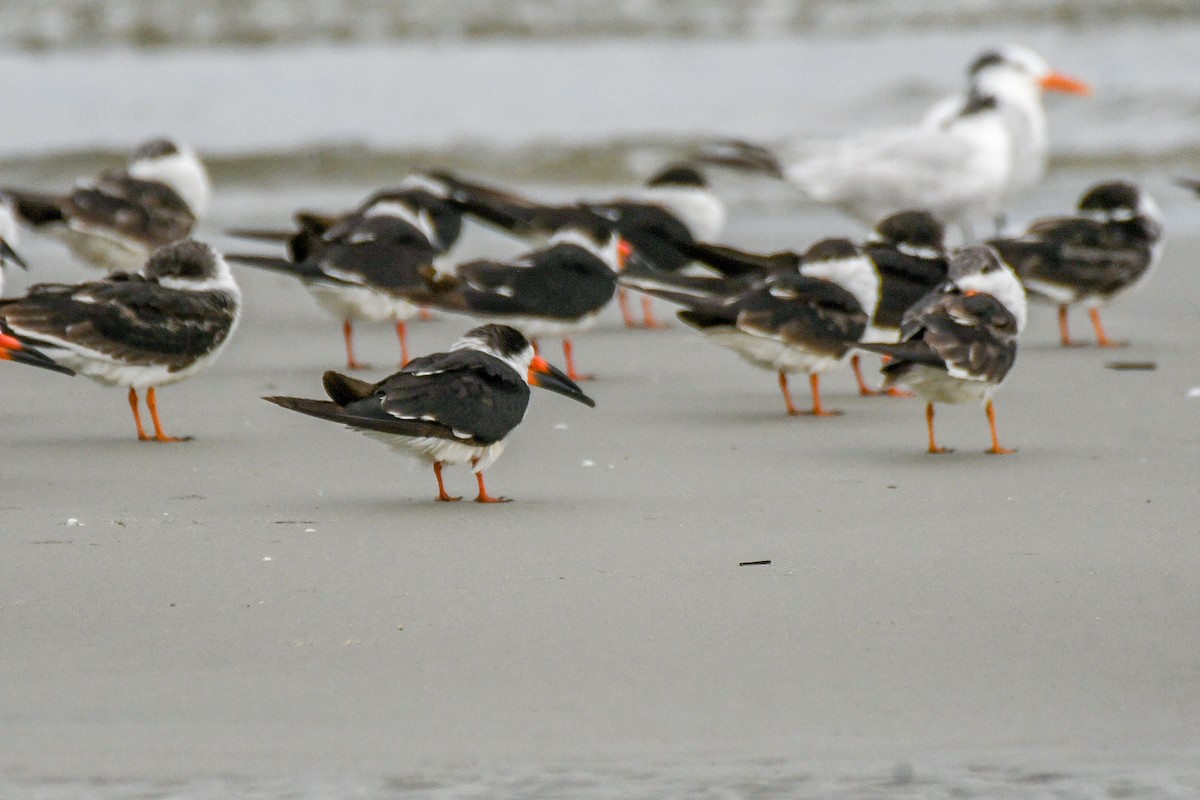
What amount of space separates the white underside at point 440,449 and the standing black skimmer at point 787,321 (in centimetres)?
123

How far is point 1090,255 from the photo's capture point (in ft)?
25.2

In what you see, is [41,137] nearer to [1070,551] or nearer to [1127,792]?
[1070,551]

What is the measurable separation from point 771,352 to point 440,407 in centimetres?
181

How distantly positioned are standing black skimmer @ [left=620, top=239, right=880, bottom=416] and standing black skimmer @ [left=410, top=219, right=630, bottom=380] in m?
0.71

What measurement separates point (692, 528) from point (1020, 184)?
7.86 m

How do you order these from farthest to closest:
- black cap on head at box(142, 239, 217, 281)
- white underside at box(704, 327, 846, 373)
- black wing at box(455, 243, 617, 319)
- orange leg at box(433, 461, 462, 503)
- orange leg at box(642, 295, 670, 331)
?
orange leg at box(642, 295, 670, 331)
black wing at box(455, 243, 617, 319)
white underside at box(704, 327, 846, 373)
black cap on head at box(142, 239, 217, 281)
orange leg at box(433, 461, 462, 503)

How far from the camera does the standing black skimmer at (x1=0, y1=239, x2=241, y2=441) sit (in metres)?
5.59

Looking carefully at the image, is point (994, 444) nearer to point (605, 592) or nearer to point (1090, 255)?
point (605, 592)

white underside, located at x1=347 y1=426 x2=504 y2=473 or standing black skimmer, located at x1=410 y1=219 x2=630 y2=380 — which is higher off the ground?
standing black skimmer, located at x1=410 y1=219 x2=630 y2=380

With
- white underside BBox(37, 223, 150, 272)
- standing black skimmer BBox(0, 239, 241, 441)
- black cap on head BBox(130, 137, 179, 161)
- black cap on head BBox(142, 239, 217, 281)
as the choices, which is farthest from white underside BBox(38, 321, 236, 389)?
black cap on head BBox(130, 137, 179, 161)

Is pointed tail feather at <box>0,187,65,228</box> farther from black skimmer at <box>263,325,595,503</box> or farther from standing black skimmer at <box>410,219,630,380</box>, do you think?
black skimmer at <box>263,325,595,503</box>

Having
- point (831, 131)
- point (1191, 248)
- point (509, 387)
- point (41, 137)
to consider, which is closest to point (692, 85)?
point (831, 131)

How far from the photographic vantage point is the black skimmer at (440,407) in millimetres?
4734

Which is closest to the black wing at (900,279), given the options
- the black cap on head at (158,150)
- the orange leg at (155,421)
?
the orange leg at (155,421)
